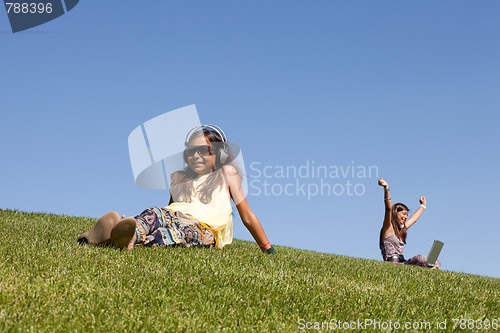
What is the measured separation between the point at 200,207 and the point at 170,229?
683mm

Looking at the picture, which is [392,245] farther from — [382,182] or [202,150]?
[202,150]

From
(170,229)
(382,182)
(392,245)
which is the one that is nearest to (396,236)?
(392,245)

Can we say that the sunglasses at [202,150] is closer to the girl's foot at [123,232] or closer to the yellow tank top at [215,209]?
the yellow tank top at [215,209]

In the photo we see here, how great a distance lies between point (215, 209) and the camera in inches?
266

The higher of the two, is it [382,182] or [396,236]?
[382,182]

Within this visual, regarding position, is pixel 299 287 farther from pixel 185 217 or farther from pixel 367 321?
pixel 185 217

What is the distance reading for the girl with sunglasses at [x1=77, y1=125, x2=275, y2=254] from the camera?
235 inches

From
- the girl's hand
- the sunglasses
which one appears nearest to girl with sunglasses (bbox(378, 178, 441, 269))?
the girl's hand

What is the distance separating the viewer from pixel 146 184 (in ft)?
23.7

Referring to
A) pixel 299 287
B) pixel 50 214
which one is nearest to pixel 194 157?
pixel 299 287

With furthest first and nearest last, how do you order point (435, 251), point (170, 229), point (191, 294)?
1. point (435, 251)
2. point (170, 229)
3. point (191, 294)

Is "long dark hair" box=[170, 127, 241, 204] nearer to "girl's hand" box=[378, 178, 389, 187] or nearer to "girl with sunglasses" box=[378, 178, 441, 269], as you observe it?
"girl's hand" box=[378, 178, 389, 187]

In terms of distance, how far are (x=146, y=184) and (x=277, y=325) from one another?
451cm

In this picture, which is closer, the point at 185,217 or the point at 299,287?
the point at 299,287
